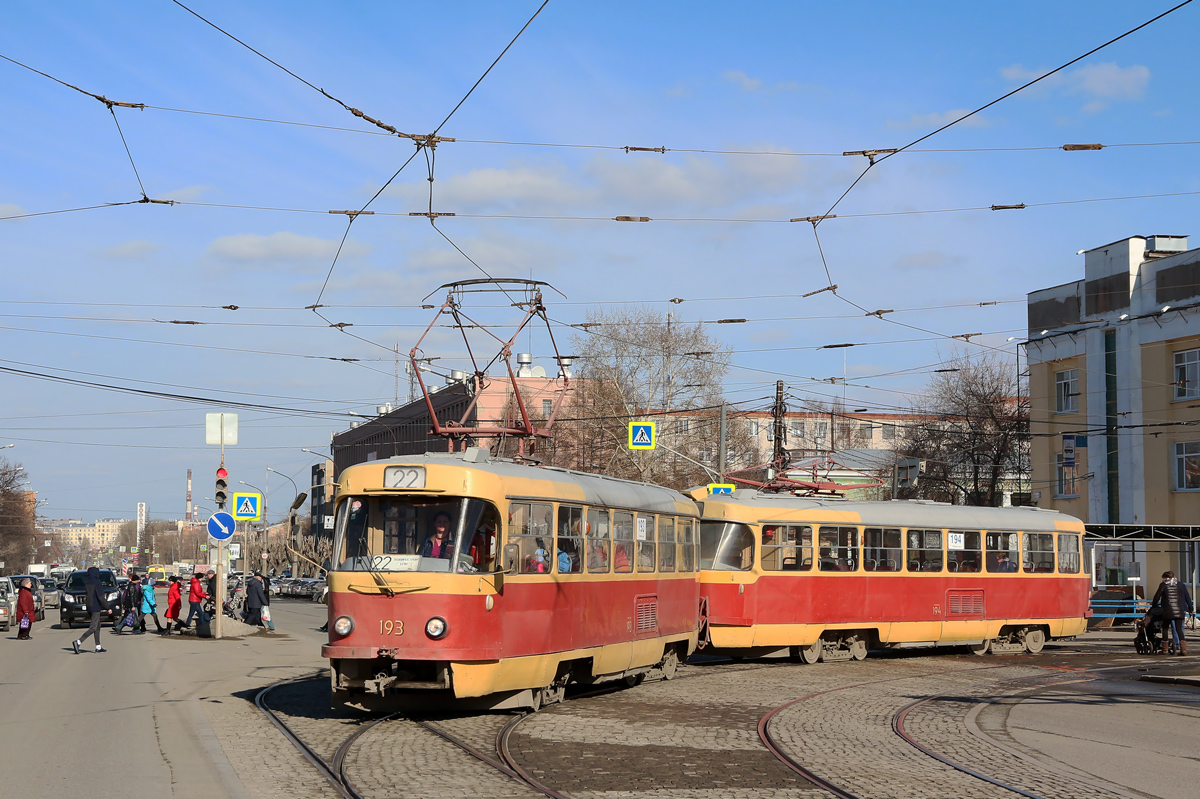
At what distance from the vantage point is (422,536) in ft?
39.8

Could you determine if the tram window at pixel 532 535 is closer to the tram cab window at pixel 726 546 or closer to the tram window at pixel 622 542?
the tram window at pixel 622 542

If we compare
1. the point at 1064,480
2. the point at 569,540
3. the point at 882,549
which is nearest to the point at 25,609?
the point at 569,540

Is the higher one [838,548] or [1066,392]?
[1066,392]

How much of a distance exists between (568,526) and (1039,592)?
13634 millimetres

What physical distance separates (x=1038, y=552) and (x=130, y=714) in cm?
1730

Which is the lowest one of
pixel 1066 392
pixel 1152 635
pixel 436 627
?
pixel 1152 635

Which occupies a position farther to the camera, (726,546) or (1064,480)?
(1064,480)

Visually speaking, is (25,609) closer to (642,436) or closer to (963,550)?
(642,436)

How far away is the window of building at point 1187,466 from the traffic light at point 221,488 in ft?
102

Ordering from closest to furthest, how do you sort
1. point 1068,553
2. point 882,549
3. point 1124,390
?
point 882,549 < point 1068,553 < point 1124,390

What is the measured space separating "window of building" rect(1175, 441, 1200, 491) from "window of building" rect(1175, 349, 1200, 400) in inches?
63.5

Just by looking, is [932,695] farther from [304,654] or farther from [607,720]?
[304,654]

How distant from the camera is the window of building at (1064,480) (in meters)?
46.1

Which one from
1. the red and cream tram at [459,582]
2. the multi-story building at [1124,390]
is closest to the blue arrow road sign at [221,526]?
the red and cream tram at [459,582]
